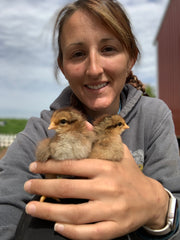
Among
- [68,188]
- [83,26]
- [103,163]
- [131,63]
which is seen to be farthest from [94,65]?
[68,188]

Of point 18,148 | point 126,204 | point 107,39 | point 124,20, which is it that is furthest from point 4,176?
point 124,20

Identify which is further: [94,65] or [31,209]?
[94,65]

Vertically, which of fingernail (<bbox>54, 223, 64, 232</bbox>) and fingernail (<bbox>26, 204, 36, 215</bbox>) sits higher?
fingernail (<bbox>26, 204, 36, 215</bbox>)

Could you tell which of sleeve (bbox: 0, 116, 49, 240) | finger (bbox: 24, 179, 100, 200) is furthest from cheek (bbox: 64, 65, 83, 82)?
finger (bbox: 24, 179, 100, 200)

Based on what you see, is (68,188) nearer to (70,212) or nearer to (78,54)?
(70,212)

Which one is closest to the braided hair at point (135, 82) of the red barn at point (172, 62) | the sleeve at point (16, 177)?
the sleeve at point (16, 177)

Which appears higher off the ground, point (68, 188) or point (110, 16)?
point (110, 16)

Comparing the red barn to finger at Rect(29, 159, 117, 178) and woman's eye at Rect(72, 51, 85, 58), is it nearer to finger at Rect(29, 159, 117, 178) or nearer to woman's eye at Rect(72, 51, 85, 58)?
woman's eye at Rect(72, 51, 85, 58)
